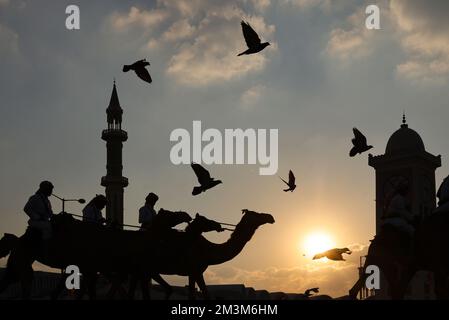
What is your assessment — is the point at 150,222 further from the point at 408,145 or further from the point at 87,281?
the point at 408,145

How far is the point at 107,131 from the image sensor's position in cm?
8131

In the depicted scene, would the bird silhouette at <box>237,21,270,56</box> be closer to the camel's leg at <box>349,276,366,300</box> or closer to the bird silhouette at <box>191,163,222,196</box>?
the bird silhouette at <box>191,163,222,196</box>

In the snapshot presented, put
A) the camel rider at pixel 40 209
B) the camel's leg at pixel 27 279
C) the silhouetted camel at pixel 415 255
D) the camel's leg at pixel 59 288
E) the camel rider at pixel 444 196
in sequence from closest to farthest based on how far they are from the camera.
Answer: the silhouetted camel at pixel 415 255 → the camel rider at pixel 444 196 → the camel's leg at pixel 27 279 → the camel rider at pixel 40 209 → the camel's leg at pixel 59 288

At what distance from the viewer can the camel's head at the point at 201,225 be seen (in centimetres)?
1841

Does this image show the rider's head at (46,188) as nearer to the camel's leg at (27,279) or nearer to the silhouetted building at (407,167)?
the camel's leg at (27,279)

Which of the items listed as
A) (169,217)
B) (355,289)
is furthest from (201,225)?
(355,289)

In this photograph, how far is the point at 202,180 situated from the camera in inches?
751

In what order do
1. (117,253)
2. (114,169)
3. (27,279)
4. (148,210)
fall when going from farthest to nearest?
(114,169), (148,210), (117,253), (27,279)

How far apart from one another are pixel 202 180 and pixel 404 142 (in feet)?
212

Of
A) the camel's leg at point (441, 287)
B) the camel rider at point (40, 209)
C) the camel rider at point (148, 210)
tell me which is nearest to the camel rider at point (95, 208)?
the camel rider at point (148, 210)

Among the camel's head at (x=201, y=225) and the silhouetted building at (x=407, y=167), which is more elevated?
the silhouetted building at (x=407, y=167)

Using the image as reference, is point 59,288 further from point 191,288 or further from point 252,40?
point 252,40

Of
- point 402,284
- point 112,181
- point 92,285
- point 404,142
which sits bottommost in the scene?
point 402,284

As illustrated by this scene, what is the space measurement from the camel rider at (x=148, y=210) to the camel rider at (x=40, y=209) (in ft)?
11.1
